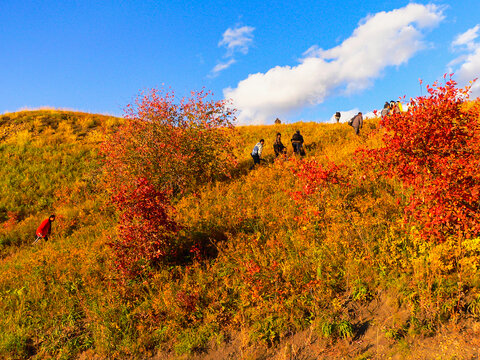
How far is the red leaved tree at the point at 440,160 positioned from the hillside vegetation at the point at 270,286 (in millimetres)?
202

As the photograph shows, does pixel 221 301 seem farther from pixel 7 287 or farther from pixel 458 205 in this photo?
pixel 7 287

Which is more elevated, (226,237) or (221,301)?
(226,237)

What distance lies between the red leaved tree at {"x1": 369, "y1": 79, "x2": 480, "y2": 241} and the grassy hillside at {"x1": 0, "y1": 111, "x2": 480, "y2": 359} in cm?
48

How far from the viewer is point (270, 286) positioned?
5992mm

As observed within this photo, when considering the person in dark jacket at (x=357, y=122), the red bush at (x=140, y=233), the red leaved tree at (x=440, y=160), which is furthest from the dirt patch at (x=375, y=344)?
the person in dark jacket at (x=357, y=122)

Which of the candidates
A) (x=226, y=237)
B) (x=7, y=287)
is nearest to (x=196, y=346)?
(x=226, y=237)

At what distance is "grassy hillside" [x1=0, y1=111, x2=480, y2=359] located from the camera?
465 centimetres

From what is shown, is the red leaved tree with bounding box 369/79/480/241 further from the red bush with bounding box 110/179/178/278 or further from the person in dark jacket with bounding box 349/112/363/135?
the person in dark jacket with bounding box 349/112/363/135

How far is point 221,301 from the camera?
19.5 feet

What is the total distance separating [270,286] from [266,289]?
4.1 inches

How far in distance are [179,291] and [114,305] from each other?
1.65 m

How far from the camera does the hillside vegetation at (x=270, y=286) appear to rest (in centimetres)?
468

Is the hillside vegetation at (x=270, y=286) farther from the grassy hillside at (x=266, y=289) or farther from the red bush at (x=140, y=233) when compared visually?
the red bush at (x=140, y=233)

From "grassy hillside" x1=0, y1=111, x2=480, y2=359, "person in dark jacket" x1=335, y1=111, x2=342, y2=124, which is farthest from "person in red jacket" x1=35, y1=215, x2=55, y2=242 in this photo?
"person in dark jacket" x1=335, y1=111, x2=342, y2=124
